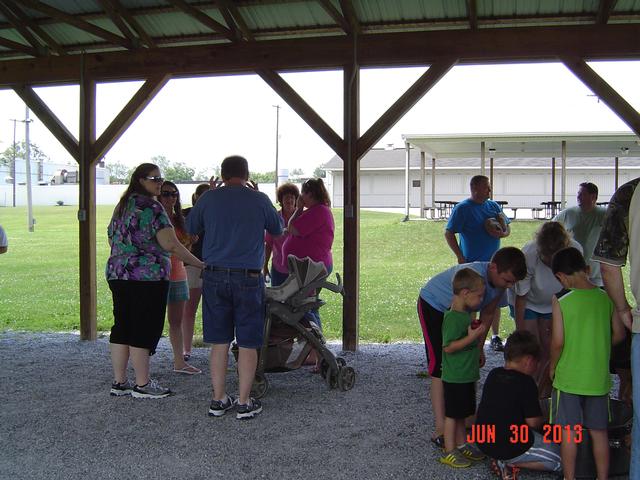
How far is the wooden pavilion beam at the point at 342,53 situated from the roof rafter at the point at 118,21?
122mm

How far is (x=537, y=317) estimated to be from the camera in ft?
13.2

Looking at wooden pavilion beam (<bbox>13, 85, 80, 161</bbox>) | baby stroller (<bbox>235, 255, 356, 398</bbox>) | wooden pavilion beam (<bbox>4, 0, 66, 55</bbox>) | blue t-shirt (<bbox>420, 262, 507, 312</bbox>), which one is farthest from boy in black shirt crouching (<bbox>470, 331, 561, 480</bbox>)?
wooden pavilion beam (<bbox>4, 0, 66, 55</bbox>)

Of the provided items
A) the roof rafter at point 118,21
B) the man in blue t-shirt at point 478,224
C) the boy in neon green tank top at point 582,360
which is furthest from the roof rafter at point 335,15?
the boy in neon green tank top at point 582,360

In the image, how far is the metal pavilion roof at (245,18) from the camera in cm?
529

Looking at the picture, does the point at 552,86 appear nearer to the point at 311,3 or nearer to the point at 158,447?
the point at 311,3

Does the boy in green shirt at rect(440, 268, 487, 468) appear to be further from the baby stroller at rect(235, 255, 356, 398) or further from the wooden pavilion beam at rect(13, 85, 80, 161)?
the wooden pavilion beam at rect(13, 85, 80, 161)

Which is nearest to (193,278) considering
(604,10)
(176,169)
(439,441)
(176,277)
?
(176,277)

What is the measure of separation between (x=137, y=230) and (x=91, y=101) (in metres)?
2.89

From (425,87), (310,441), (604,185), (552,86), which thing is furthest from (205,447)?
(552,86)

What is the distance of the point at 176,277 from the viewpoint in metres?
4.97

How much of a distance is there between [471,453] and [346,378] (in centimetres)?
154

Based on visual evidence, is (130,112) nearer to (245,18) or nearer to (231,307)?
(245,18)

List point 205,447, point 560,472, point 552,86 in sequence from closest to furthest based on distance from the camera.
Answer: point 560,472
point 205,447
point 552,86

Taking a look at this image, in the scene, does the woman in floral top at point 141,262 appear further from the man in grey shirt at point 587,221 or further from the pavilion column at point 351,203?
the man in grey shirt at point 587,221
